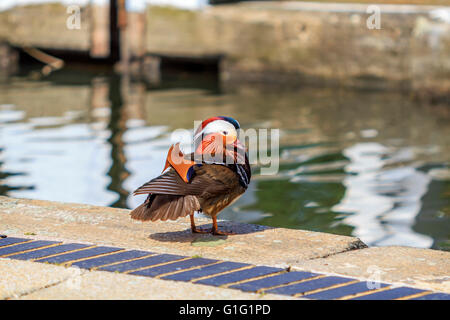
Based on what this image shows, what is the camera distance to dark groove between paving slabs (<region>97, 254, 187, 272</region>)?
361cm

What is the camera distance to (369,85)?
44.1 feet

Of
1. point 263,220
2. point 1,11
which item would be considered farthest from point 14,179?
point 1,11

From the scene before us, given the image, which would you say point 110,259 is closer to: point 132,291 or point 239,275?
point 132,291

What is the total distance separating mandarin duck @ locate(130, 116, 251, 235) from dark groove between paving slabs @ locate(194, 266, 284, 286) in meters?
0.51

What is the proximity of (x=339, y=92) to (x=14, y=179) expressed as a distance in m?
7.36

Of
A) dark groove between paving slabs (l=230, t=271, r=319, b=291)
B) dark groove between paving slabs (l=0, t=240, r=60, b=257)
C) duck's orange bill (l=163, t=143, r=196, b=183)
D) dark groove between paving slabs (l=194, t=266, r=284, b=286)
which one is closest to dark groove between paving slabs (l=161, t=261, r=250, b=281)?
dark groove between paving slabs (l=194, t=266, r=284, b=286)

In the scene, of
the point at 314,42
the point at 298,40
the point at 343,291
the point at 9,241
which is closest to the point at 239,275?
the point at 343,291

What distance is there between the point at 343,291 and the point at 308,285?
6.4 inches

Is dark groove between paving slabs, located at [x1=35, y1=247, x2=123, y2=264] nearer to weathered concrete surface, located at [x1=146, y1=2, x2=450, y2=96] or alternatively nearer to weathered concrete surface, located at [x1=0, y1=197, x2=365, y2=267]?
weathered concrete surface, located at [x1=0, y1=197, x2=365, y2=267]

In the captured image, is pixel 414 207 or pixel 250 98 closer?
pixel 414 207

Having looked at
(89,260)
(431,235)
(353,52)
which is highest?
(353,52)

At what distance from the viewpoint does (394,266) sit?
3814 mm

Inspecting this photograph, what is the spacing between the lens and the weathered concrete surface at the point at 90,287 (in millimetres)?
3258
